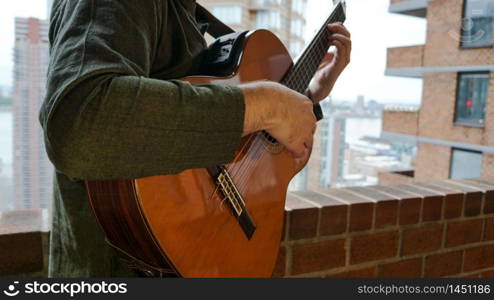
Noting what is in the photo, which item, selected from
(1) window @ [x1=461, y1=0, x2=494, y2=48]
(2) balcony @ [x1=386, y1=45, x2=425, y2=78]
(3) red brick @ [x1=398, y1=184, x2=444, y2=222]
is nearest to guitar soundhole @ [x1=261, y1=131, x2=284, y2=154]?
(3) red brick @ [x1=398, y1=184, x2=444, y2=222]

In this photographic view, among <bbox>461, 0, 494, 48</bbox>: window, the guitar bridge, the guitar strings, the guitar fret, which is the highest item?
<bbox>461, 0, 494, 48</bbox>: window

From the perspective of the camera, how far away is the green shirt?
1.55ft

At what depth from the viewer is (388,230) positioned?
1.28m

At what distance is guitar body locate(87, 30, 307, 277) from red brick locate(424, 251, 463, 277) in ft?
2.60

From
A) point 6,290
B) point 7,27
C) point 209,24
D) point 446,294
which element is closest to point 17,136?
point 7,27

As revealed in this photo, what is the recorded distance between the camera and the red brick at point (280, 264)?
1086 mm

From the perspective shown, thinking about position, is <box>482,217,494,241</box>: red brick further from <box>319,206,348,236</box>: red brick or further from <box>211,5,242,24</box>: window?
<box>211,5,242,24</box>: window

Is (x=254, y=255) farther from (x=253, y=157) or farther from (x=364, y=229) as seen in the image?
(x=364, y=229)

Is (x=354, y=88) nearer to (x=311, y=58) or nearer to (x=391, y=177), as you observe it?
(x=311, y=58)

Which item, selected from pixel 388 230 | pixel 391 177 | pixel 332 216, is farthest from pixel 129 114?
pixel 391 177

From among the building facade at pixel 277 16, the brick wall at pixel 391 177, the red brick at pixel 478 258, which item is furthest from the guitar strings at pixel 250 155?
the brick wall at pixel 391 177

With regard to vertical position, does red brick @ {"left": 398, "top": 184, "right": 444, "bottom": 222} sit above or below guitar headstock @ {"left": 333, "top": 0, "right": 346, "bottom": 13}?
below

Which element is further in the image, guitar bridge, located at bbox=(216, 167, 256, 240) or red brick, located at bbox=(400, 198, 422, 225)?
red brick, located at bbox=(400, 198, 422, 225)

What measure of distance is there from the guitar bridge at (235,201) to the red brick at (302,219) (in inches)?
13.4
